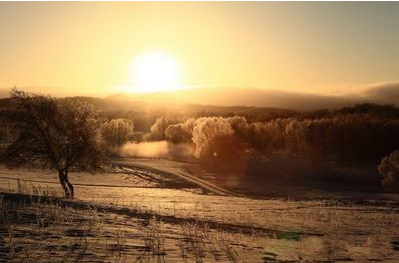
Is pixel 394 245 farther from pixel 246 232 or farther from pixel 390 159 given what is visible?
pixel 390 159

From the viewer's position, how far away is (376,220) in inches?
1400

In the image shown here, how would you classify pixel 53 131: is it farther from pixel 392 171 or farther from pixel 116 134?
pixel 116 134

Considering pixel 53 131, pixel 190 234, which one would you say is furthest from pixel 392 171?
pixel 190 234

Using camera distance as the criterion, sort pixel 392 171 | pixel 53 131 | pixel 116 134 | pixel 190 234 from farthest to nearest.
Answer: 1. pixel 116 134
2. pixel 392 171
3. pixel 53 131
4. pixel 190 234

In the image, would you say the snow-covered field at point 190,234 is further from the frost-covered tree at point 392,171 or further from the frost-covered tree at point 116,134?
the frost-covered tree at point 116,134

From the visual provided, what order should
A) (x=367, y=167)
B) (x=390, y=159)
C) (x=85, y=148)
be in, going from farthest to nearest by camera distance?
(x=367, y=167), (x=390, y=159), (x=85, y=148)

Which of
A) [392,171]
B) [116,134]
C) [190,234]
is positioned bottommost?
[116,134]

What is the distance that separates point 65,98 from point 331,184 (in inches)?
1690

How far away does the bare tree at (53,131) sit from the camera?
42062 mm

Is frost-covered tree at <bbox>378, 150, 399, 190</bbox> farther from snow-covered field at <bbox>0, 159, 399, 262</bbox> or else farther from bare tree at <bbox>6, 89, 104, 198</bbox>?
bare tree at <bbox>6, 89, 104, 198</bbox>

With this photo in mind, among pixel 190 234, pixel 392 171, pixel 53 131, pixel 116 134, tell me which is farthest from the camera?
pixel 116 134

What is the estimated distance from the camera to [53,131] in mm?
42594

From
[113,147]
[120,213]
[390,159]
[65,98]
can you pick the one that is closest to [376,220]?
[120,213]

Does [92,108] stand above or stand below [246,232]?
above
